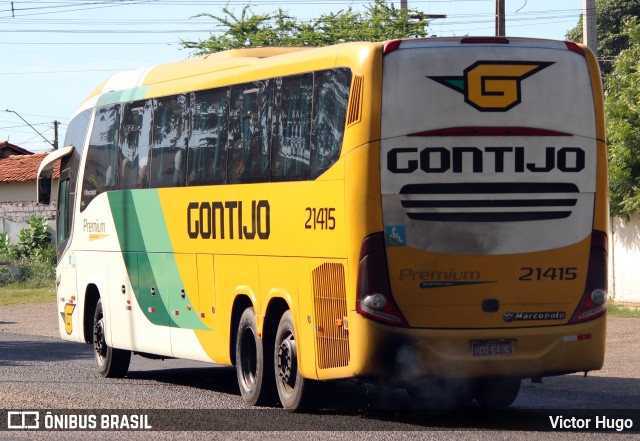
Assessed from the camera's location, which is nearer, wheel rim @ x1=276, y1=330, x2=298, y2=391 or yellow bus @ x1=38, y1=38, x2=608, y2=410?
yellow bus @ x1=38, y1=38, x2=608, y2=410

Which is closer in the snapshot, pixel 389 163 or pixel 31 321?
pixel 389 163

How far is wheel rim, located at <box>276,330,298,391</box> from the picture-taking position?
13445mm

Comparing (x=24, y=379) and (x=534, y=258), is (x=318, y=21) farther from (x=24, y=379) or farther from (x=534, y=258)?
(x=534, y=258)

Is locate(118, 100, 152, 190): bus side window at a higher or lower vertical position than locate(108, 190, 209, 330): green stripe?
higher

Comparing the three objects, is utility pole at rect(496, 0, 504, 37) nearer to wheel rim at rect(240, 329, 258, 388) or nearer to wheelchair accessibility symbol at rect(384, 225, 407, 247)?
wheel rim at rect(240, 329, 258, 388)

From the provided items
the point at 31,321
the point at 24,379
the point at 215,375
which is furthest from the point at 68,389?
the point at 31,321

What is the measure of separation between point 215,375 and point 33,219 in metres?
31.7

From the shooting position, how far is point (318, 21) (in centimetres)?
4738

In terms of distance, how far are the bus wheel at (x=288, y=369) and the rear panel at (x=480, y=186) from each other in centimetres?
178

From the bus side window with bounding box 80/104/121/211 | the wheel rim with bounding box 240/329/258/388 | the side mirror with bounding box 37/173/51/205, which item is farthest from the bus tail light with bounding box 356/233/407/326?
the side mirror with bounding box 37/173/51/205

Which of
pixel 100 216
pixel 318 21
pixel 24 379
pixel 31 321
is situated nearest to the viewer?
pixel 24 379

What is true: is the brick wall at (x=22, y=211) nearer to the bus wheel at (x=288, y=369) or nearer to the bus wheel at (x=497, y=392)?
the bus wheel at (x=288, y=369)

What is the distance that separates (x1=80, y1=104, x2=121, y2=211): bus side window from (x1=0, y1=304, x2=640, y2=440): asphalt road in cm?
255

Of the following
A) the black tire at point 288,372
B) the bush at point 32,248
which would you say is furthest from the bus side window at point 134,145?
the bush at point 32,248
